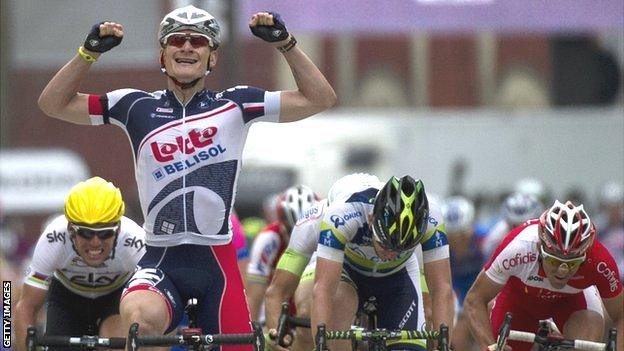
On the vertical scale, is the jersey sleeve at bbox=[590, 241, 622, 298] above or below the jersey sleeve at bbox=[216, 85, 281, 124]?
below

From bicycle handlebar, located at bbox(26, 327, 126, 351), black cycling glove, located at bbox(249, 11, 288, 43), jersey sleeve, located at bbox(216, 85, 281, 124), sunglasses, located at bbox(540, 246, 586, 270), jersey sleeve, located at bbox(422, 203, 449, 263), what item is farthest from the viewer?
sunglasses, located at bbox(540, 246, 586, 270)

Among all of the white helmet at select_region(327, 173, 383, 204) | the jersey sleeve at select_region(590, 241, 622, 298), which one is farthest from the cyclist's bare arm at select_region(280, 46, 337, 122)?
the jersey sleeve at select_region(590, 241, 622, 298)

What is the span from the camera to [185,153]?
31.7 feet

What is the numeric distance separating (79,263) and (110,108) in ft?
4.92

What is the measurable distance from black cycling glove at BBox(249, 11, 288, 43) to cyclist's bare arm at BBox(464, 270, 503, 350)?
6.96 feet

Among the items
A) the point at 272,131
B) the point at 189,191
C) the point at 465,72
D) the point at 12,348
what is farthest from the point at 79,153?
the point at 189,191

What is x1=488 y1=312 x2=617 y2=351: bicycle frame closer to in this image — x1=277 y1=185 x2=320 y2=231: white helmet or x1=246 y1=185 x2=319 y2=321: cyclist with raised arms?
x1=246 y1=185 x2=319 y2=321: cyclist with raised arms

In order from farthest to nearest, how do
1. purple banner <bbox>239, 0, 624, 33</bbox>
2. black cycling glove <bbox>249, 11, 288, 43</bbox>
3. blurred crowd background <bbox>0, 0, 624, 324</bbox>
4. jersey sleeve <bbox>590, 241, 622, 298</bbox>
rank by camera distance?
1. blurred crowd background <bbox>0, 0, 624, 324</bbox>
2. purple banner <bbox>239, 0, 624, 33</bbox>
3. jersey sleeve <bbox>590, 241, 622, 298</bbox>
4. black cycling glove <bbox>249, 11, 288, 43</bbox>

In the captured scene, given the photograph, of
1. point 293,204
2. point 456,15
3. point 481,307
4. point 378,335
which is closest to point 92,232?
point 378,335

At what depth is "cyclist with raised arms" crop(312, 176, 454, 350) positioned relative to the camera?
969 cm

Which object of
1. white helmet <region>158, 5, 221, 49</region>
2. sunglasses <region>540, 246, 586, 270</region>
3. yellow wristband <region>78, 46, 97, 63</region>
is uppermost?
white helmet <region>158, 5, 221, 49</region>

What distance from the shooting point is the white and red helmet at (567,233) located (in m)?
10.1

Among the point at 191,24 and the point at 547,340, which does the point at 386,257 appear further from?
the point at 191,24

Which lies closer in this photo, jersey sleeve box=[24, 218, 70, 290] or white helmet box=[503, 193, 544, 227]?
jersey sleeve box=[24, 218, 70, 290]
